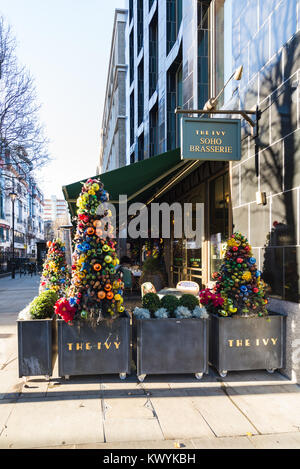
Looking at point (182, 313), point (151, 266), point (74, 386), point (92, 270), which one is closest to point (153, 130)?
point (151, 266)

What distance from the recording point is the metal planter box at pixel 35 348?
16.3ft

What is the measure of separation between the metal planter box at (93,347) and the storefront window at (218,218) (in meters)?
3.52

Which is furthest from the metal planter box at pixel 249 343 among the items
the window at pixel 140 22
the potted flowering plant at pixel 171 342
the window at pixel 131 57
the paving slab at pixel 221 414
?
the window at pixel 131 57

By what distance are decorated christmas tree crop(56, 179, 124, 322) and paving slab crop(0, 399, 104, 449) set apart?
45.5 inches

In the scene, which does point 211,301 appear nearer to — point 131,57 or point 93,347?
point 93,347

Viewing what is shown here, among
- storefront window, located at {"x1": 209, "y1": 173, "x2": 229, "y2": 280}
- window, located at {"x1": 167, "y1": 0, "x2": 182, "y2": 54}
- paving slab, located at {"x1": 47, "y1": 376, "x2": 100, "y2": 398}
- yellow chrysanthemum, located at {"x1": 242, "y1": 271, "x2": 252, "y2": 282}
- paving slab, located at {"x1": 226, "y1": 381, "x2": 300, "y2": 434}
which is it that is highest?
window, located at {"x1": 167, "y1": 0, "x2": 182, "y2": 54}

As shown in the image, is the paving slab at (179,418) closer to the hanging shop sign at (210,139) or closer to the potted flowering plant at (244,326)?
the potted flowering plant at (244,326)

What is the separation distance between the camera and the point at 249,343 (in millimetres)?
5254

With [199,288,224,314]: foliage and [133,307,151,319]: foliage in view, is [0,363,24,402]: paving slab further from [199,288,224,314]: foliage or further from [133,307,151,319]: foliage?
[199,288,224,314]: foliage

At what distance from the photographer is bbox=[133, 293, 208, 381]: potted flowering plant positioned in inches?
199

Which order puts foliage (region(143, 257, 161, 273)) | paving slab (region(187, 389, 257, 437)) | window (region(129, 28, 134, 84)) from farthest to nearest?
window (region(129, 28, 134, 84)) → foliage (region(143, 257, 161, 273)) → paving slab (region(187, 389, 257, 437))

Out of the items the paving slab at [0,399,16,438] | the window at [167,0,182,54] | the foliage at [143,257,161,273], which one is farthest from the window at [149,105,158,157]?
the paving slab at [0,399,16,438]
